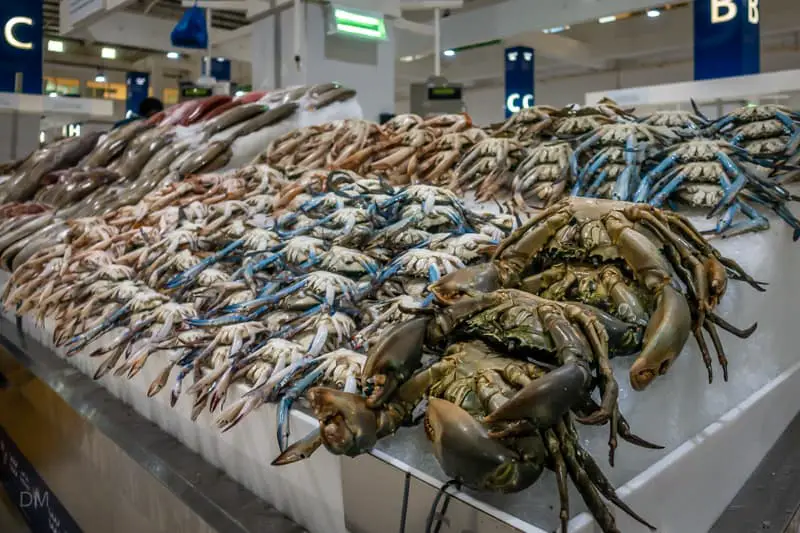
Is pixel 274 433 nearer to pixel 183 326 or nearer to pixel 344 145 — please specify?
pixel 183 326

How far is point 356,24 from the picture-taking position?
17.6 feet

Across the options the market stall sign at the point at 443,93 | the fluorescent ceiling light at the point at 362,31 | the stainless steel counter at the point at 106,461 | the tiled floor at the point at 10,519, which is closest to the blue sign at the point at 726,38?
the market stall sign at the point at 443,93

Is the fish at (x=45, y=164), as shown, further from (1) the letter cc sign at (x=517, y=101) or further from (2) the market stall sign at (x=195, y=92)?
(1) the letter cc sign at (x=517, y=101)

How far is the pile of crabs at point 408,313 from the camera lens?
3.19 feet

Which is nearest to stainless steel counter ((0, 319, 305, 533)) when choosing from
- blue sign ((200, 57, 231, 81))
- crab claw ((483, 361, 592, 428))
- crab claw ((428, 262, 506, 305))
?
crab claw ((428, 262, 506, 305))

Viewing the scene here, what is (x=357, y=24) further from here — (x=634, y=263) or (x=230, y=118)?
(x=634, y=263)

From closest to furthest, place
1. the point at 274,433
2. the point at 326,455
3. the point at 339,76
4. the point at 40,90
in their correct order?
the point at 326,455
the point at 274,433
the point at 339,76
the point at 40,90

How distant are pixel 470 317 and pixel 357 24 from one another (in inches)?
184

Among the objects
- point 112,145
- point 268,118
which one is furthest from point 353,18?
point 112,145

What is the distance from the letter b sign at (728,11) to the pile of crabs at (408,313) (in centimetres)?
580

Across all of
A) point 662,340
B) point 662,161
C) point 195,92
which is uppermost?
point 195,92

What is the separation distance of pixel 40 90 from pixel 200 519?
7.77 metres

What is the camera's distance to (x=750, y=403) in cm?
163

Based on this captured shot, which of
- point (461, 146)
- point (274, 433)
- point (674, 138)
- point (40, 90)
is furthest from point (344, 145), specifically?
point (40, 90)
